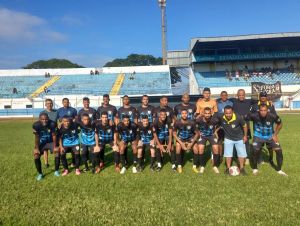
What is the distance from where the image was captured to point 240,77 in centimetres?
4316

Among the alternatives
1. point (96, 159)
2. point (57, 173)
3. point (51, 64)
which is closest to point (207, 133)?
point (96, 159)

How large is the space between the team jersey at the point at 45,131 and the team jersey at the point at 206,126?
4099mm

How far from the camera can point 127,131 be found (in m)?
8.76

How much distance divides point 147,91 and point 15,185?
113 feet

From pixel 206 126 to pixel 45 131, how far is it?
451 cm

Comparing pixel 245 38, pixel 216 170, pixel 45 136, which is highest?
pixel 245 38

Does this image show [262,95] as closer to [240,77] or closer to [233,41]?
[233,41]

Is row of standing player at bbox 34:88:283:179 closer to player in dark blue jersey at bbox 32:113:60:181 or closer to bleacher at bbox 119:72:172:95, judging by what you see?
player in dark blue jersey at bbox 32:113:60:181

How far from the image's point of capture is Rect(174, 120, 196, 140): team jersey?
8562 mm

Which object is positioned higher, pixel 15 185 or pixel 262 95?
pixel 262 95

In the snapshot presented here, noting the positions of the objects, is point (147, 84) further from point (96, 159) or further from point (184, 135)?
point (96, 159)

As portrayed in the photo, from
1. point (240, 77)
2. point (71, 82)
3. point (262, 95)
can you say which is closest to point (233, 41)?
point (240, 77)

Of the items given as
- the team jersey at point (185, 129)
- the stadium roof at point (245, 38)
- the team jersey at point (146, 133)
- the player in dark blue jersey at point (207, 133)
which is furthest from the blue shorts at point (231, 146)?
the stadium roof at point (245, 38)

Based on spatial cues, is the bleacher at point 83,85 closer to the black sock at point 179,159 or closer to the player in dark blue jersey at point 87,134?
the player in dark blue jersey at point 87,134
